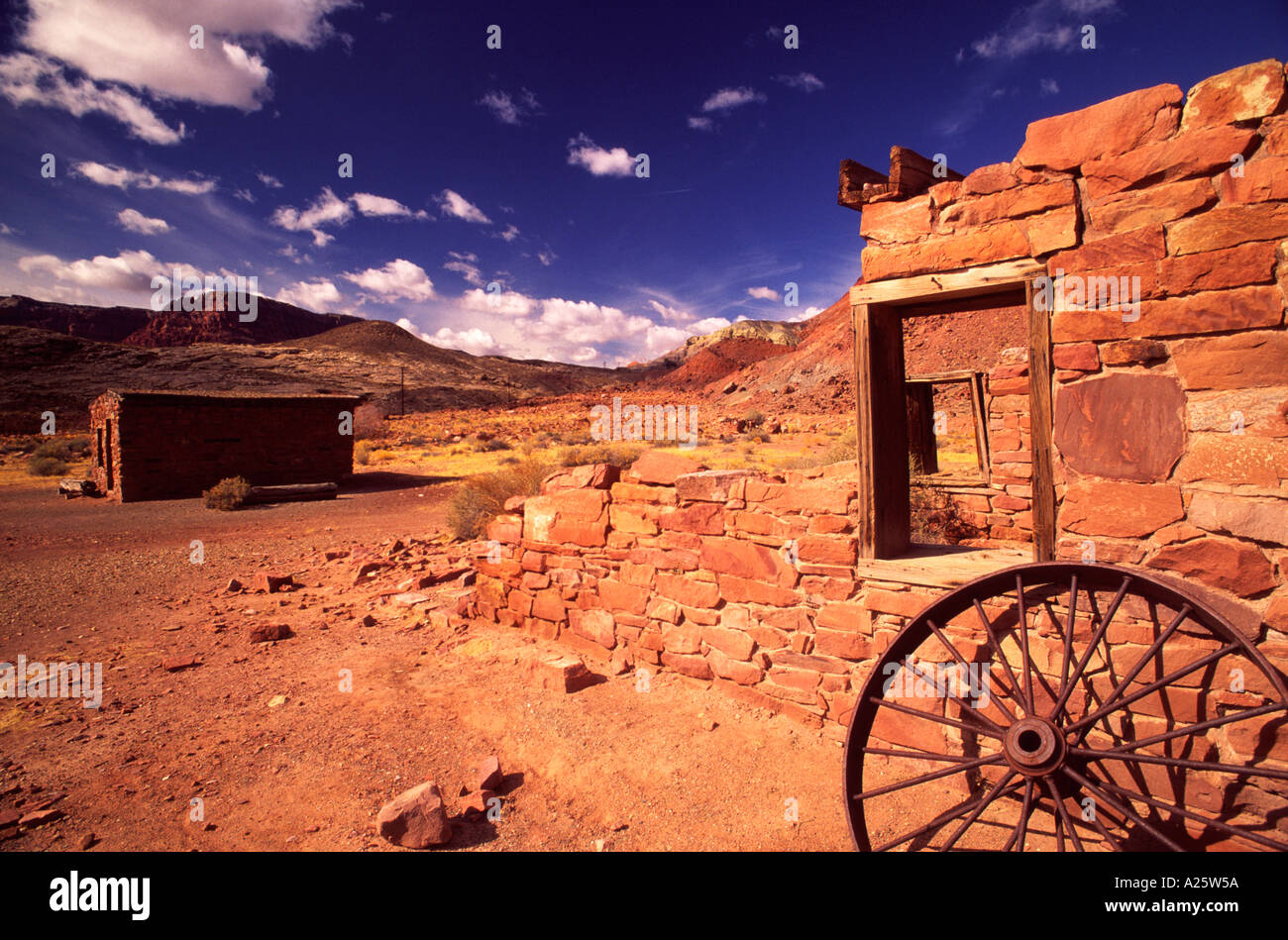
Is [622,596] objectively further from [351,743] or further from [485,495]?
[485,495]

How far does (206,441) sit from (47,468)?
9.23 m

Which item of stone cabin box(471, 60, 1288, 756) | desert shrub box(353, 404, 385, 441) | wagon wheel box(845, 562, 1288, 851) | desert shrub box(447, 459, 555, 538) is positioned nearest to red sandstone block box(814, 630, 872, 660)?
stone cabin box(471, 60, 1288, 756)

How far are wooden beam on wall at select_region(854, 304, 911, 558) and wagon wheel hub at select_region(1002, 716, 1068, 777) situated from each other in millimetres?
1293

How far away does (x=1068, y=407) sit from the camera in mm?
2852

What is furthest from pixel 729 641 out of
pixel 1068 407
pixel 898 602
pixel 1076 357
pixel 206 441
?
pixel 206 441

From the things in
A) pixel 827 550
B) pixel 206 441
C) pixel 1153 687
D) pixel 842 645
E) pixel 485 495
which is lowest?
pixel 842 645

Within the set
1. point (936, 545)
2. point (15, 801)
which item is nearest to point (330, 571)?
point (15, 801)

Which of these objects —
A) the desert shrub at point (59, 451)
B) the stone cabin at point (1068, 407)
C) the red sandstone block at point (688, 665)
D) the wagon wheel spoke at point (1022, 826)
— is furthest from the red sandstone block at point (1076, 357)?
the desert shrub at point (59, 451)

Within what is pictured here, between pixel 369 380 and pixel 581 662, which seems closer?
pixel 581 662

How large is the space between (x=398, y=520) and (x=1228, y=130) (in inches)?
457

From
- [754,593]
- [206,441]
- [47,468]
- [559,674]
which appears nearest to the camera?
[754,593]

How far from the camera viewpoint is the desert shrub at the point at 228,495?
12336 mm
